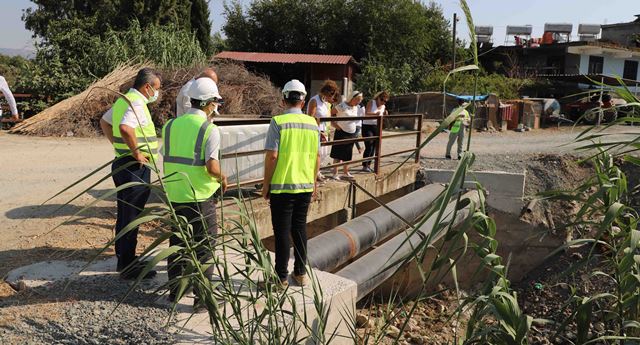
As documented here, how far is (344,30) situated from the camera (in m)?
31.8

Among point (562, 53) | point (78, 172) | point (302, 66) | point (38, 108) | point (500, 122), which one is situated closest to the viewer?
point (78, 172)

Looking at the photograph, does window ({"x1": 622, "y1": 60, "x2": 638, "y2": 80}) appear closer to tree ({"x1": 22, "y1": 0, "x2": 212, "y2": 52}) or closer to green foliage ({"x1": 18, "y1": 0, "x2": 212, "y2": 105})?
tree ({"x1": 22, "y1": 0, "x2": 212, "y2": 52})

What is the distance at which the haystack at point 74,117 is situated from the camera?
46.1 feet

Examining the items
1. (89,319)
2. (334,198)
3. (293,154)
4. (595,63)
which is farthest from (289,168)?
(595,63)

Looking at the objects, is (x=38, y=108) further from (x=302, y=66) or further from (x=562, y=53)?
(x=562, y=53)

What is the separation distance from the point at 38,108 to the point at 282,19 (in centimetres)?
1937

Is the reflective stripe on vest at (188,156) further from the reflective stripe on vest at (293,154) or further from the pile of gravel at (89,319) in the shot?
the pile of gravel at (89,319)

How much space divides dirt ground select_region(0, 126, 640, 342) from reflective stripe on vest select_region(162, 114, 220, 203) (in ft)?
2.79

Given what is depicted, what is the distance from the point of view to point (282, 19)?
32.5 m

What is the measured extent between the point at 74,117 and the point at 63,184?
7266mm

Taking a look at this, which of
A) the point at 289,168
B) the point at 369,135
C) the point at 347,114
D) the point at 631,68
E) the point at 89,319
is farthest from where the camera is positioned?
the point at 631,68

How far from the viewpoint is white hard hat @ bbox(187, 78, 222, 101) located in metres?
3.63

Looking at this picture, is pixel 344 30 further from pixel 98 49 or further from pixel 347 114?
pixel 347 114

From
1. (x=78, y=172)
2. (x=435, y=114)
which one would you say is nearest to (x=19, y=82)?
(x=78, y=172)
